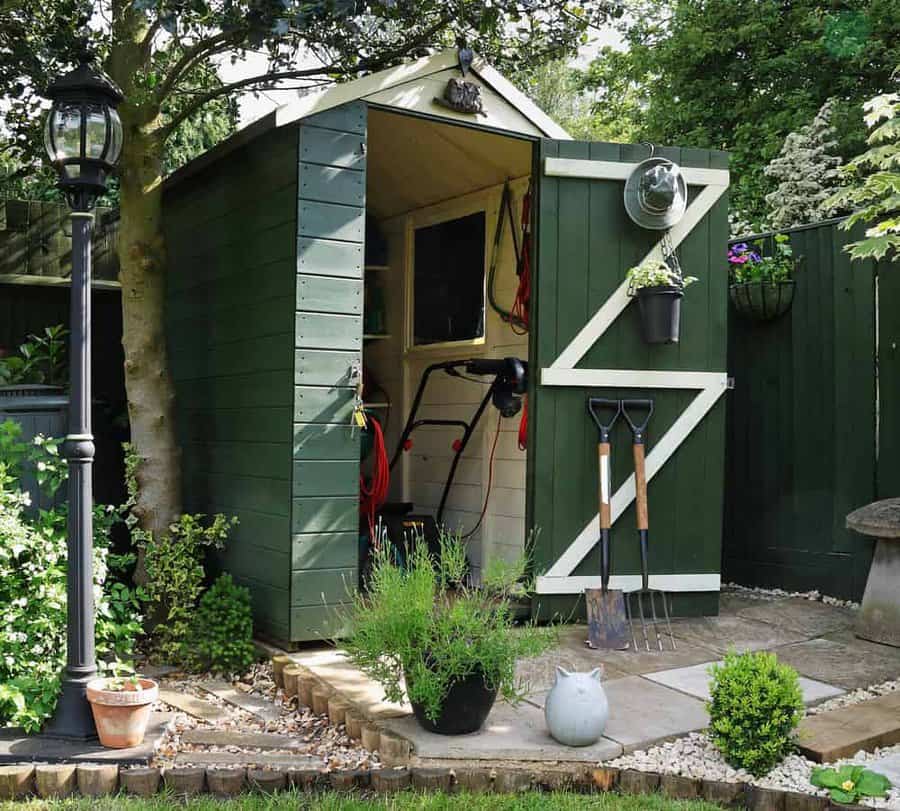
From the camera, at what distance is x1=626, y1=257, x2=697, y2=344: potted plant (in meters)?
4.51

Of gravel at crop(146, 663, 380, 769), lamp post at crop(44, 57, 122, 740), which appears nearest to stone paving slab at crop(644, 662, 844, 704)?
gravel at crop(146, 663, 380, 769)

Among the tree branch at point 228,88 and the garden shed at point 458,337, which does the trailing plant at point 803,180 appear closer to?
the garden shed at point 458,337

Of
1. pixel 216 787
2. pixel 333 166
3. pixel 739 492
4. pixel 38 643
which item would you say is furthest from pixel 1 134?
pixel 739 492

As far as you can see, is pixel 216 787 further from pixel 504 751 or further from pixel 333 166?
pixel 333 166

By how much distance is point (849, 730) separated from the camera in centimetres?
313

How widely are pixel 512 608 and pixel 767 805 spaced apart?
1984 millimetres

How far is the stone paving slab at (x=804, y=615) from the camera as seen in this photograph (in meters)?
4.65

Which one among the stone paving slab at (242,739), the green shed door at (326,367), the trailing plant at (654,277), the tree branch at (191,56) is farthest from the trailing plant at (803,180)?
the stone paving slab at (242,739)

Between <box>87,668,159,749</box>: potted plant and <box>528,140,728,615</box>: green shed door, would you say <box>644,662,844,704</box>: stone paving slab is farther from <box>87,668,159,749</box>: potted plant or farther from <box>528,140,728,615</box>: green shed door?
<box>87,668,159,749</box>: potted plant

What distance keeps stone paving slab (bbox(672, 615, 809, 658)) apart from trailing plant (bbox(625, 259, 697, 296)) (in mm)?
1624

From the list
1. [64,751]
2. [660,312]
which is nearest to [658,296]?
[660,312]

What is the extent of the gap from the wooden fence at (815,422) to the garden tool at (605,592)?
1494 millimetres

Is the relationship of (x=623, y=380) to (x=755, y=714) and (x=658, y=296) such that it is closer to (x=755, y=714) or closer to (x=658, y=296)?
(x=658, y=296)

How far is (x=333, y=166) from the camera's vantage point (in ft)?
13.5
